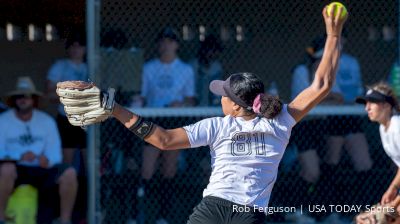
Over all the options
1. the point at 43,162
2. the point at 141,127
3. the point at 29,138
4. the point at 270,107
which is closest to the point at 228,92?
the point at 270,107

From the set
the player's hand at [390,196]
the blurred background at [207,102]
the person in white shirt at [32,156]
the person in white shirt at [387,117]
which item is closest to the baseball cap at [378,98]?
the person in white shirt at [387,117]

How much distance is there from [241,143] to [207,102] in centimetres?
360

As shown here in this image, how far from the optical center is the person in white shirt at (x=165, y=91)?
9.12 metres

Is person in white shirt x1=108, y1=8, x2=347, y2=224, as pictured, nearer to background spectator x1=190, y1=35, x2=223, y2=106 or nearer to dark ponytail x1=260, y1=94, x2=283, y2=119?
dark ponytail x1=260, y1=94, x2=283, y2=119

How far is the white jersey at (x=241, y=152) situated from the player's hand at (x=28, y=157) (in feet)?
10.8

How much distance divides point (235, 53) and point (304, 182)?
1564mm

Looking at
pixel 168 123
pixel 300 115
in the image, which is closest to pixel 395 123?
pixel 300 115

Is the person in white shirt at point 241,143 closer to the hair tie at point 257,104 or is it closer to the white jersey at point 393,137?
the hair tie at point 257,104

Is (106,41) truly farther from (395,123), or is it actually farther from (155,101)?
(395,123)

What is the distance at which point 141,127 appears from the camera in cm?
554

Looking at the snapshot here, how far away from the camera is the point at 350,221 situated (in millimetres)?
9508

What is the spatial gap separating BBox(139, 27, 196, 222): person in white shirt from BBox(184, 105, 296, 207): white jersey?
3.26 metres

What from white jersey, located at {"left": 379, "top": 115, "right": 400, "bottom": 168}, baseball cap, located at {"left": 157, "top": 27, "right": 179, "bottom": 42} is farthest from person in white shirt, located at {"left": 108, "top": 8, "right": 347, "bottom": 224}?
baseball cap, located at {"left": 157, "top": 27, "right": 179, "bottom": 42}

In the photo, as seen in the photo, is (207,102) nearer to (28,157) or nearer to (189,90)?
(189,90)
